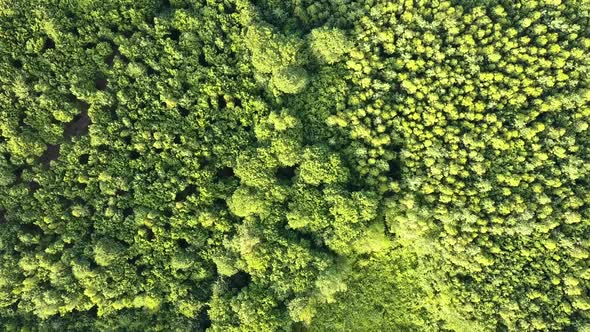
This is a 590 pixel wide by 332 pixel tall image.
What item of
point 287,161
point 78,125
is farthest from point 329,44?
point 78,125

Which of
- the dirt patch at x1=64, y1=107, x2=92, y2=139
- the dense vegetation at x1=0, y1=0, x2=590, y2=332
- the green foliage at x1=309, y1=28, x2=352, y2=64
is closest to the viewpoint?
the dense vegetation at x1=0, y1=0, x2=590, y2=332

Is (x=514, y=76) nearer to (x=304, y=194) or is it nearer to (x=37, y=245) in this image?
(x=304, y=194)

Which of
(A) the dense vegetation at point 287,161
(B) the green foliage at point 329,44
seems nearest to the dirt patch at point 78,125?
(A) the dense vegetation at point 287,161

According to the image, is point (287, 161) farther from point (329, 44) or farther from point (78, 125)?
point (78, 125)

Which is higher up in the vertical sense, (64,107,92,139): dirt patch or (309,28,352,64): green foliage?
(64,107,92,139): dirt patch

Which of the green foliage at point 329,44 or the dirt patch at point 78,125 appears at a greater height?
the dirt patch at point 78,125

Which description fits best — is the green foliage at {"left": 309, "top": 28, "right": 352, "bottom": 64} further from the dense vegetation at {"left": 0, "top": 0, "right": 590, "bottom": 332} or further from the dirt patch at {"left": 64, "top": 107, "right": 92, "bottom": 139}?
the dirt patch at {"left": 64, "top": 107, "right": 92, "bottom": 139}

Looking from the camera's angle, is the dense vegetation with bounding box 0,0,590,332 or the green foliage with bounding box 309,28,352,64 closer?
the dense vegetation with bounding box 0,0,590,332

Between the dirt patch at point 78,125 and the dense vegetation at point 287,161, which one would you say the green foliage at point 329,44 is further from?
the dirt patch at point 78,125

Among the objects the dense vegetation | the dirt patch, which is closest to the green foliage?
the dense vegetation
